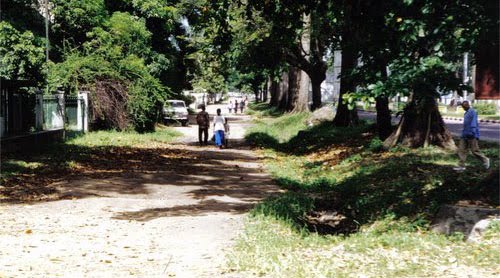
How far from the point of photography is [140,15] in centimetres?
3005

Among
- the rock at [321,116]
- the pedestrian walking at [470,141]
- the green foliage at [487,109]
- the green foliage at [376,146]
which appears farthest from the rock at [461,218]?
the green foliage at [487,109]

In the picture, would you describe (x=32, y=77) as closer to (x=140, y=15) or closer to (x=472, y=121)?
(x=140, y=15)

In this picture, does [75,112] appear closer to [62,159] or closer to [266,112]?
[62,159]

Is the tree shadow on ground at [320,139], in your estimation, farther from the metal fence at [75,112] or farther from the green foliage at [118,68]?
the metal fence at [75,112]

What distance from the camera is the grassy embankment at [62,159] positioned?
12094 mm

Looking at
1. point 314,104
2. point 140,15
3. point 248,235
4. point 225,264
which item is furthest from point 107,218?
point 314,104

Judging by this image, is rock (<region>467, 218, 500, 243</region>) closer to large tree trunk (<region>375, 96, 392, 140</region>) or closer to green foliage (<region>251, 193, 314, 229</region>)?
green foliage (<region>251, 193, 314, 229</region>)

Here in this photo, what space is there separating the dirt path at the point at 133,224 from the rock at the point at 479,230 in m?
3.14

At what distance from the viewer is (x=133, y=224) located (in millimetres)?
8836

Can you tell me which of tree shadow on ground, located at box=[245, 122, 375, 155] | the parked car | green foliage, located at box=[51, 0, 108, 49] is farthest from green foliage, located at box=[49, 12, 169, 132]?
the parked car

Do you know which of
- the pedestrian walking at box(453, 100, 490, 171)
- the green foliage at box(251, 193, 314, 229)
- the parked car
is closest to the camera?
the green foliage at box(251, 193, 314, 229)

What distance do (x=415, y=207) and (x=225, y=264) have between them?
179 inches

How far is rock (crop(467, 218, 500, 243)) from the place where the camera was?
7.13 metres

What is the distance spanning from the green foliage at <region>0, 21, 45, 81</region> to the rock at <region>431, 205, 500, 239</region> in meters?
18.5
